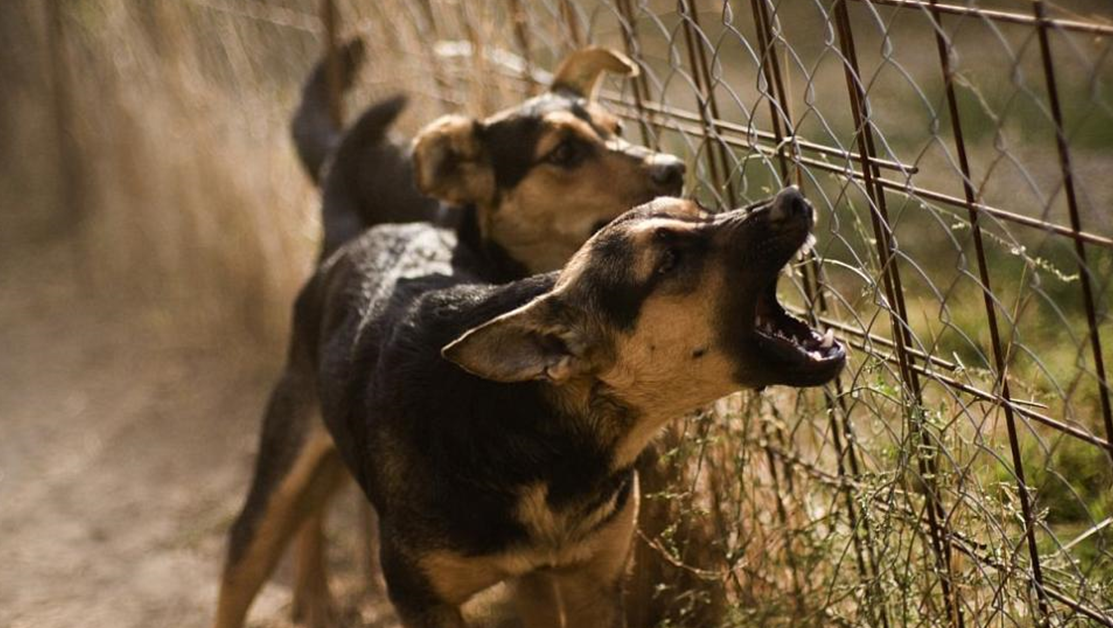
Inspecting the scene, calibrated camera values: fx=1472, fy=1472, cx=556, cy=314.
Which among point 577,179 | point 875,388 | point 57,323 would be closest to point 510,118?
point 577,179

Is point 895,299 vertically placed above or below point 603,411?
above

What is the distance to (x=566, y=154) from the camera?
5.16 meters

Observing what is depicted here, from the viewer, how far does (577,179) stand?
5.14 m

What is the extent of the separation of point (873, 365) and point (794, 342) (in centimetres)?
30

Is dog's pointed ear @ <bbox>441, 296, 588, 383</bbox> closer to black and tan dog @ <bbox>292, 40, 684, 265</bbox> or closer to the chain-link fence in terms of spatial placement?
the chain-link fence

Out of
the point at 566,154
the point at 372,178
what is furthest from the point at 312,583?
the point at 566,154

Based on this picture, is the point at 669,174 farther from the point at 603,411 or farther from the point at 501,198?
the point at 603,411

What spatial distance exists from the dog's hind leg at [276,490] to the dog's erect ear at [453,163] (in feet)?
2.73

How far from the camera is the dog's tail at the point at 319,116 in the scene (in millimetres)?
6480

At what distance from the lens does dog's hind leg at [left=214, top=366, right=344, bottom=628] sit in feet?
16.9

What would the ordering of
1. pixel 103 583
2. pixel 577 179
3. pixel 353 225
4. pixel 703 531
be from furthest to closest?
pixel 103 583 < pixel 353 225 < pixel 577 179 < pixel 703 531

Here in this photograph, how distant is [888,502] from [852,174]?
2.86ft

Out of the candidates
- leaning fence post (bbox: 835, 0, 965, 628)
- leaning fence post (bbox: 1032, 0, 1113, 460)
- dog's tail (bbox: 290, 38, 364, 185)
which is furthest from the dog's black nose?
dog's tail (bbox: 290, 38, 364, 185)

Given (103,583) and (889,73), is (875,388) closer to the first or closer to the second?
(103,583)
